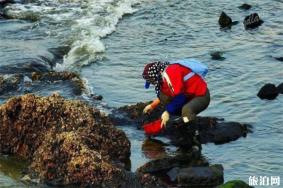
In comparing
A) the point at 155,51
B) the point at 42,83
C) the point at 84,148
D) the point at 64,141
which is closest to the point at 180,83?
the point at 84,148

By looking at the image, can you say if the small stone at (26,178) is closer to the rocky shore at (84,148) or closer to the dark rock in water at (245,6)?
the rocky shore at (84,148)

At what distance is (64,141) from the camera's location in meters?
9.12

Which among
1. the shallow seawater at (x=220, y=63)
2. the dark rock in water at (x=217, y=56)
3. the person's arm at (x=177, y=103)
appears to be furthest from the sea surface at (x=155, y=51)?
the person's arm at (x=177, y=103)

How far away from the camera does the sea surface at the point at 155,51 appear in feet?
33.8

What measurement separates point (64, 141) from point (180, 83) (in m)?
2.11

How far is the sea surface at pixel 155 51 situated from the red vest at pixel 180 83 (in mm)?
923

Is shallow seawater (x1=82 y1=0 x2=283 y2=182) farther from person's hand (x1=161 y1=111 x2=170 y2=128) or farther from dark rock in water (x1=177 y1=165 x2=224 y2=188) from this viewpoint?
person's hand (x1=161 y1=111 x2=170 y2=128)

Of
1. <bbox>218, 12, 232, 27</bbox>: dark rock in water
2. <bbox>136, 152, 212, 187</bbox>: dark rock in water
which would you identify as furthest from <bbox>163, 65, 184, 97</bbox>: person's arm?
<bbox>218, 12, 232, 27</bbox>: dark rock in water

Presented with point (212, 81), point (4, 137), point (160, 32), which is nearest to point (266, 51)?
point (212, 81)

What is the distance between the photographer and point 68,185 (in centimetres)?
866

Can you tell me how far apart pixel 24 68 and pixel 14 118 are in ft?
17.9

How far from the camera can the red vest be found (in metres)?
10.0

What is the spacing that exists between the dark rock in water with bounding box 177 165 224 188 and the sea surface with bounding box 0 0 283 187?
1.06 feet

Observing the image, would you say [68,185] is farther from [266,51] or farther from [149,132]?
[266,51]
